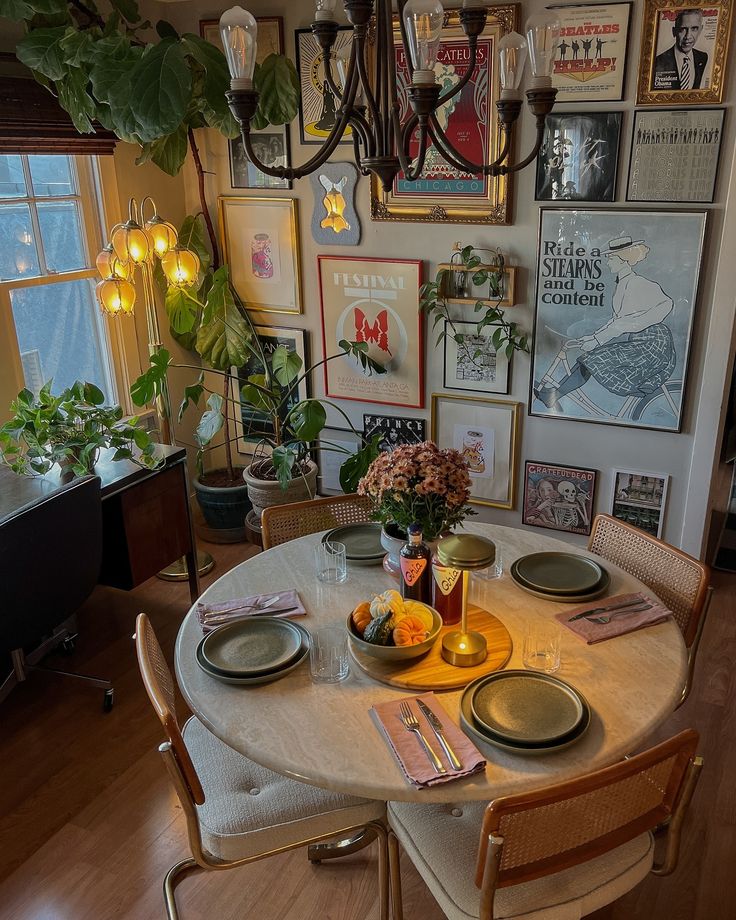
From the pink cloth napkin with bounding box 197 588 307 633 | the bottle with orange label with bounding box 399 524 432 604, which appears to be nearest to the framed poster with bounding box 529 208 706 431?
the bottle with orange label with bounding box 399 524 432 604

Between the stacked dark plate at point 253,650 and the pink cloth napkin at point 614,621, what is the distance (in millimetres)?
677

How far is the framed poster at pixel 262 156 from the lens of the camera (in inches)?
145

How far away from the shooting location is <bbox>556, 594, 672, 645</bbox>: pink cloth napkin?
1943mm

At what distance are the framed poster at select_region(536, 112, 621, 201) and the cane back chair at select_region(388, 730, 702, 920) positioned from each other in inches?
91.4

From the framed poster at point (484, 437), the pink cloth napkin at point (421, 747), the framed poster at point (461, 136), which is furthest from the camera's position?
the framed poster at point (484, 437)

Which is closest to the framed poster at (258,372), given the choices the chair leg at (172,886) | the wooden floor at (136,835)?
the wooden floor at (136,835)

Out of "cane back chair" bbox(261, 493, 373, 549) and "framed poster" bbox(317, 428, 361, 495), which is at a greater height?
"cane back chair" bbox(261, 493, 373, 549)

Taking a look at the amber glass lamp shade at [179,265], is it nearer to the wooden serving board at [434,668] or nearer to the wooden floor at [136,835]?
the wooden floor at [136,835]

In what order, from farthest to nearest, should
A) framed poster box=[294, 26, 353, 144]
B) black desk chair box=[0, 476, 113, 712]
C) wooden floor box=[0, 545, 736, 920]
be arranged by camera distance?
framed poster box=[294, 26, 353, 144] < black desk chair box=[0, 476, 113, 712] < wooden floor box=[0, 545, 736, 920]

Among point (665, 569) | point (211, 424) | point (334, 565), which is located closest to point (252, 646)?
point (334, 565)

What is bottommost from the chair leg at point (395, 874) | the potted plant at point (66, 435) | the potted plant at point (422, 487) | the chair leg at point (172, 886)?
the chair leg at point (172, 886)

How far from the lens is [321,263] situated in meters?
3.79

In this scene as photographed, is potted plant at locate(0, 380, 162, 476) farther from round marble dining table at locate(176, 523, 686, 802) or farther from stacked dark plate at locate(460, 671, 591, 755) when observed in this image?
stacked dark plate at locate(460, 671, 591, 755)

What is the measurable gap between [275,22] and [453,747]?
3.19 meters
